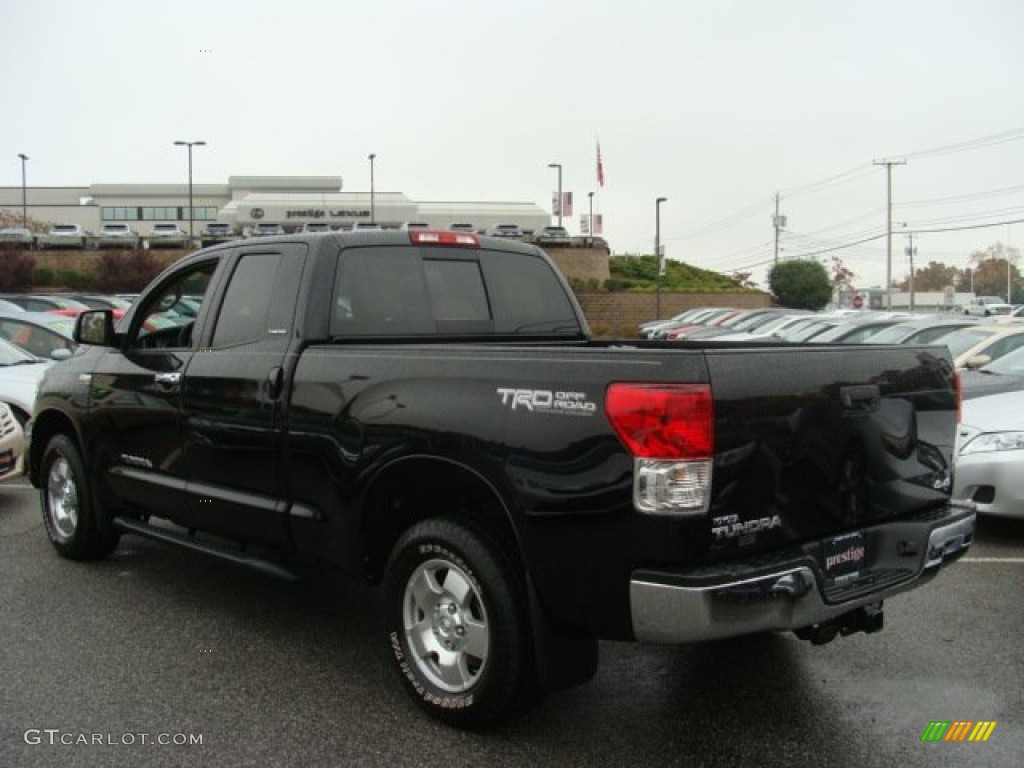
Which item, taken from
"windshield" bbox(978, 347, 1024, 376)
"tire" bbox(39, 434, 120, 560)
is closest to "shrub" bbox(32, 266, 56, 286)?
"tire" bbox(39, 434, 120, 560)

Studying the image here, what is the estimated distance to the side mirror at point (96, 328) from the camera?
5590 millimetres

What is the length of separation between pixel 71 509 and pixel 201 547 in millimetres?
1751

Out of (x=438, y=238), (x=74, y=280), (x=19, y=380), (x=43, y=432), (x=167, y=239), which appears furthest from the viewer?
(x=167, y=239)

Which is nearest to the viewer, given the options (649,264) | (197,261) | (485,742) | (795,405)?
(795,405)

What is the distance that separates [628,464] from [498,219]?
83667 mm

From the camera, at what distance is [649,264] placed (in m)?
64.6

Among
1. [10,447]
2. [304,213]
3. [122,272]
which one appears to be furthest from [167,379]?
[304,213]

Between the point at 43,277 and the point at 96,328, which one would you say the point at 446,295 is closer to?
the point at 96,328

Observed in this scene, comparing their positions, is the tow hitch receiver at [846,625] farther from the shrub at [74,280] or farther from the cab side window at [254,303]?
the shrub at [74,280]

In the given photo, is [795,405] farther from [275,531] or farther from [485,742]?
[275,531]

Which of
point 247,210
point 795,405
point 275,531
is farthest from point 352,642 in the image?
point 247,210

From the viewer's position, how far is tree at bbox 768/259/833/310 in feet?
185

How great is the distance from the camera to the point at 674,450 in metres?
2.99

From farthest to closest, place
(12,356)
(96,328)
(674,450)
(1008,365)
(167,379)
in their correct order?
(12,356), (1008,365), (96,328), (167,379), (674,450)
